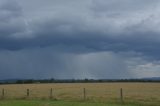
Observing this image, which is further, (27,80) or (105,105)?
(27,80)

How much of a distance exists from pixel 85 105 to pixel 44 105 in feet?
12.7

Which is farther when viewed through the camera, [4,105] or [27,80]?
[27,80]

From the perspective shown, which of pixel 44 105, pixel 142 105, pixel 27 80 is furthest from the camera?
pixel 27 80

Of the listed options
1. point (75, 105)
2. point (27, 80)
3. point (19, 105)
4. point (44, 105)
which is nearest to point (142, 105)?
point (75, 105)

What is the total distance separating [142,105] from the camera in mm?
33125

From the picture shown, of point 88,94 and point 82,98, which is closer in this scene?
point 82,98

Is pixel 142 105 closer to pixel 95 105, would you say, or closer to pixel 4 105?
pixel 95 105

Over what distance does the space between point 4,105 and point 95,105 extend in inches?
343

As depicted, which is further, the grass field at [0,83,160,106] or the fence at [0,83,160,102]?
the fence at [0,83,160,102]

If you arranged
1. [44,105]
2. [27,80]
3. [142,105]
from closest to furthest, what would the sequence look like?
1. [44,105]
2. [142,105]
3. [27,80]

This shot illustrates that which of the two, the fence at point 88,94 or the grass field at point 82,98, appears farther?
the fence at point 88,94

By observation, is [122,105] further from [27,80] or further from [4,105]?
[27,80]

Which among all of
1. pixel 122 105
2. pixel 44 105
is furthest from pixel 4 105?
pixel 122 105

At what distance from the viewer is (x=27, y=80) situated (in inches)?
7731
